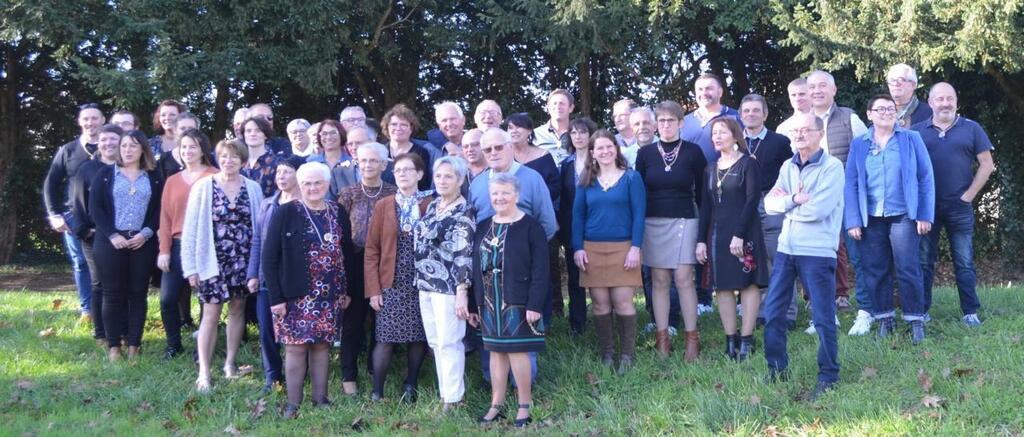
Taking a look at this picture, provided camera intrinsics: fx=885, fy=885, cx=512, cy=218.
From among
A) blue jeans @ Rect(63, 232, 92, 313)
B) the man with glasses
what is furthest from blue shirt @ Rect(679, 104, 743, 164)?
blue jeans @ Rect(63, 232, 92, 313)

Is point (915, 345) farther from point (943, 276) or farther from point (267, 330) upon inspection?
point (943, 276)

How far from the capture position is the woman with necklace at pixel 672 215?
6.77m

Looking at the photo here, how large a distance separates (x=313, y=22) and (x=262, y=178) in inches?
253

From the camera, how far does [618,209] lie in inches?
262

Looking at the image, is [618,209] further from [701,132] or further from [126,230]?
[126,230]

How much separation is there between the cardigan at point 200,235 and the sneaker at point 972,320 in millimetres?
5650

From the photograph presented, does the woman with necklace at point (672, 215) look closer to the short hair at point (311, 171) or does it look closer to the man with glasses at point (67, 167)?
the short hair at point (311, 171)

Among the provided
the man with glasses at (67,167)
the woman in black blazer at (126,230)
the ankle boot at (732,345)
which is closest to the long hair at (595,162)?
the ankle boot at (732,345)

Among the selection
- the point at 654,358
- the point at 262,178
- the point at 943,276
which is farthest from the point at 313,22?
the point at 943,276

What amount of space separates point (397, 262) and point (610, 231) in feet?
5.29

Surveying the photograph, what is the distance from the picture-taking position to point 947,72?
40.6 ft

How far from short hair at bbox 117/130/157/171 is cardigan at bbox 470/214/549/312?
134 inches

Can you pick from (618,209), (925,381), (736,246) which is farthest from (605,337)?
(925,381)

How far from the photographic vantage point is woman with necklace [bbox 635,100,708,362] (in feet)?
22.2
